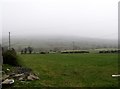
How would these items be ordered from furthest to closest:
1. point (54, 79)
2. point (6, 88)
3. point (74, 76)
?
point (74, 76) → point (54, 79) → point (6, 88)

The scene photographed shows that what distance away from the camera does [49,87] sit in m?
13.7

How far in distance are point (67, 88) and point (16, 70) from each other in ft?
16.8

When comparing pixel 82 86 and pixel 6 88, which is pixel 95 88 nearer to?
pixel 82 86

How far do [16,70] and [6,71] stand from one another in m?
0.72

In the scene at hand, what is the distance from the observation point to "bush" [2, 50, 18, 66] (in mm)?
20959

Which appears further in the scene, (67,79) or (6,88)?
(67,79)

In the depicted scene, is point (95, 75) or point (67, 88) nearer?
point (67, 88)

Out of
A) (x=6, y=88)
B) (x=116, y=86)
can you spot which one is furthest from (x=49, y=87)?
(x=116, y=86)

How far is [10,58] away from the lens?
21250mm

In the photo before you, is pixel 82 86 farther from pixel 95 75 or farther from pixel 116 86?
pixel 95 75

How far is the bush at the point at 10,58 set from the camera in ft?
68.8

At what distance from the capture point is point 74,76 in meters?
17.3

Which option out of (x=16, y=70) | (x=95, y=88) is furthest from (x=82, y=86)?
(x=16, y=70)

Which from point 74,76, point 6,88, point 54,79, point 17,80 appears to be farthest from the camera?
point 74,76
